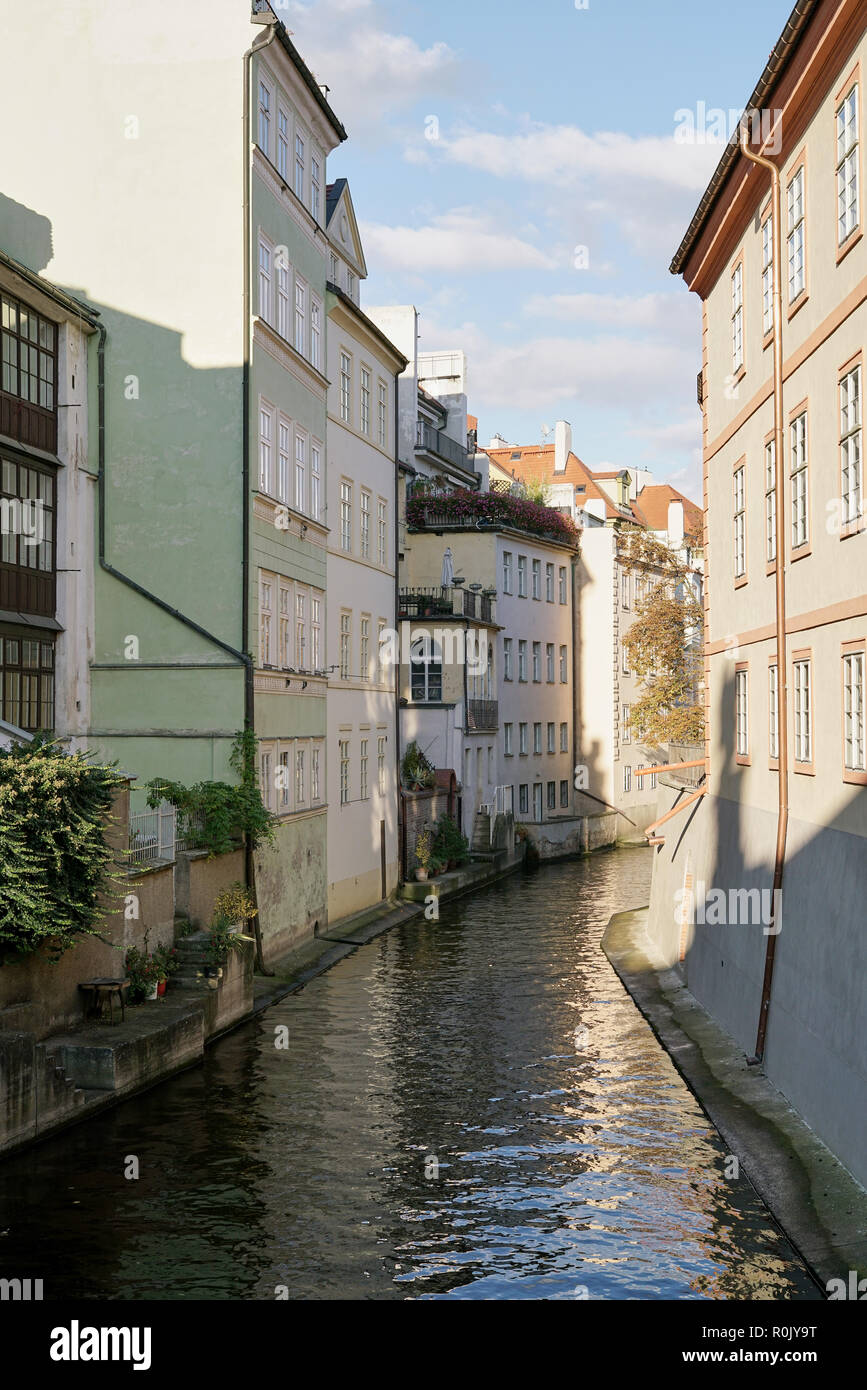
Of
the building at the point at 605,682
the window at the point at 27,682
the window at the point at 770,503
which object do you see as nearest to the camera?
the window at the point at 770,503

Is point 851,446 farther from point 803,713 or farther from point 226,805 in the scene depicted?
point 226,805

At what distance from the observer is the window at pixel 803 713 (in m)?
17.2

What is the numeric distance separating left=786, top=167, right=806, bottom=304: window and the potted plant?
2541 centimetres

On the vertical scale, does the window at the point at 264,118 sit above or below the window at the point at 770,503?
above

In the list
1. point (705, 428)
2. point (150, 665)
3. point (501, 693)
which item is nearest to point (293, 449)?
point (150, 665)

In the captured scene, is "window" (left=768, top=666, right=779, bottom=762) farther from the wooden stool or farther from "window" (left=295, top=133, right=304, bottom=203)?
"window" (left=295, top=133, right=304, bottom=203)

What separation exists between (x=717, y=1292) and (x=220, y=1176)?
5590mm

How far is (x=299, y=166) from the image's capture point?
29.8 meters

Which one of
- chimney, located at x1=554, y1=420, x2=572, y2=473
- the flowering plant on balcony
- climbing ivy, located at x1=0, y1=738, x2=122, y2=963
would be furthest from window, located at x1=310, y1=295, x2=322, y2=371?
chimney, located at x1=554, y1=420, x2=572, y2=473

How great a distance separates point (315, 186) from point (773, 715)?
17977 millimetres

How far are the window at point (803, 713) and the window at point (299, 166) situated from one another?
17.0 meters

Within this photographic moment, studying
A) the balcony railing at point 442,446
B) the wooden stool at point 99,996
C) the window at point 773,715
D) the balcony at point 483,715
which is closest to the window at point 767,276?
the window at point 773,715

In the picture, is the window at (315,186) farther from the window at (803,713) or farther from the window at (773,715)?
the window at (803,713)

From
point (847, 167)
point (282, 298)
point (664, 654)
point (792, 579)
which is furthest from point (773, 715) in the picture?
point (664, 654)
